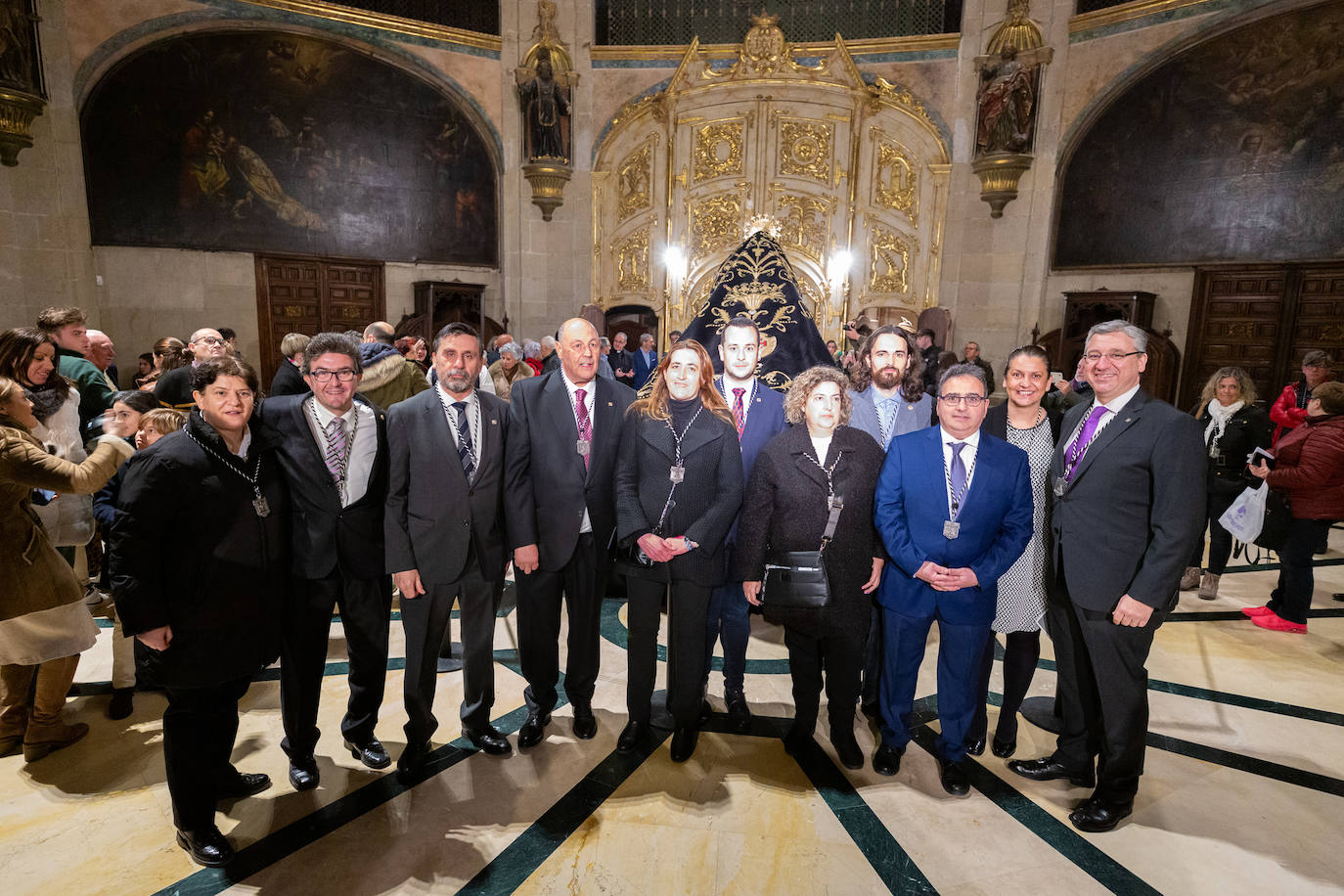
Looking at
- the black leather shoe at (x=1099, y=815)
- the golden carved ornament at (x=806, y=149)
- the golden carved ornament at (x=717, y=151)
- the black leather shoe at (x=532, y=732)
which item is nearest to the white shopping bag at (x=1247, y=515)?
the black leather shoe at (x=1099, y=815)

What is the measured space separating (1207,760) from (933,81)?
1126 cm

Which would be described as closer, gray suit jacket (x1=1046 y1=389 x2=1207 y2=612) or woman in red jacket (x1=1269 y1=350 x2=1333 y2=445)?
gray suit jacket (x1=1046 y1=389 x2=1207 y2=612)

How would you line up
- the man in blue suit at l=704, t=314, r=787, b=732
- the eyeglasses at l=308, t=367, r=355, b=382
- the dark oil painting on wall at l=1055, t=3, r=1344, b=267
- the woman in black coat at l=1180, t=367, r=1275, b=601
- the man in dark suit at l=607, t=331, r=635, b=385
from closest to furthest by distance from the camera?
the eyeglasses at l=308, t=367, r=355, b=382 < the man in blue suit at l=704, t=314, r=787, b=732 < the woman in black coat at l=1180, t=367, r=1275, b=601 < the dark oil painting on wall at l=1055, t=3, r=1344, b=267 < the man in dark suit at l=607, t=331, r=635, b=385

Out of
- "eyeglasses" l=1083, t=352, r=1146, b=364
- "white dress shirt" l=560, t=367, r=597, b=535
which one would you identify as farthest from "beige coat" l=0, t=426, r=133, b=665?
"eyeglasses" l=1083, t=352, r=1146, b=364

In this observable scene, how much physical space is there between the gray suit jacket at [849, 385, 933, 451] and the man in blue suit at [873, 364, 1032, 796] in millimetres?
610

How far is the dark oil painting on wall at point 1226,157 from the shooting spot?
8602 mm

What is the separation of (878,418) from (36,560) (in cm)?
376

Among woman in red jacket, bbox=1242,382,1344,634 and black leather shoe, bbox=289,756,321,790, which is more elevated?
woman in red jacket, bbox=1242,382,1344,634

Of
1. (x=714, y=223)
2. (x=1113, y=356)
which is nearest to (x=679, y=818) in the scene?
(x=1113, y=356)

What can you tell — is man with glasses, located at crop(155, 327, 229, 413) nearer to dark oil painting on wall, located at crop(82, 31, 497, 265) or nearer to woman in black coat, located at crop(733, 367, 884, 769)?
woman in black coat, located at crop(733, 367, 884, 769)

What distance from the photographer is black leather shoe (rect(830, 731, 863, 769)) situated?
115 inches

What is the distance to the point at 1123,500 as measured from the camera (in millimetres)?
2430

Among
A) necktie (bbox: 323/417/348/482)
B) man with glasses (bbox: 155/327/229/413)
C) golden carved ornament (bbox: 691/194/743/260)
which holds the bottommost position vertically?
necktie (bbox: 323/417/348/482)

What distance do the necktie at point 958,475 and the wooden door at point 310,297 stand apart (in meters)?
10.9
